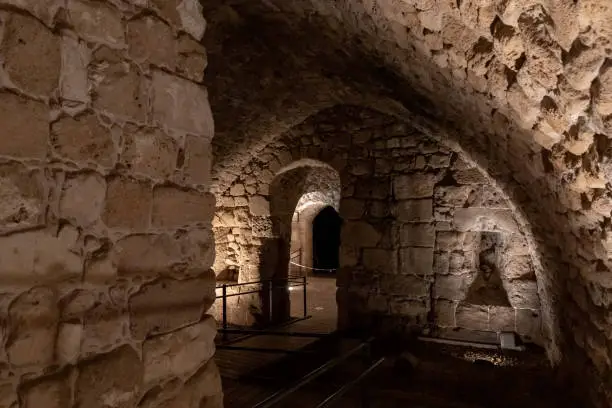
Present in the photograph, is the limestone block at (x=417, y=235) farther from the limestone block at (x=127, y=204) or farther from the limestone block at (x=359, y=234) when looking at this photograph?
the limestone block at (x=127, y=204)

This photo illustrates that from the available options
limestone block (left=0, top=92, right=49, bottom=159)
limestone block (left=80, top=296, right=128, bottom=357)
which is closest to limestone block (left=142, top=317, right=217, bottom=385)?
limestone block (left=80, top=296, right=128, bottom=357)

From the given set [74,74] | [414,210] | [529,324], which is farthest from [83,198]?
[529,324]

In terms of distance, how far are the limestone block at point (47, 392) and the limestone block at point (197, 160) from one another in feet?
2.47

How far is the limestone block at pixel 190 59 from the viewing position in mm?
1648

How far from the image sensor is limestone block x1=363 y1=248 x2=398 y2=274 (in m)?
4.88

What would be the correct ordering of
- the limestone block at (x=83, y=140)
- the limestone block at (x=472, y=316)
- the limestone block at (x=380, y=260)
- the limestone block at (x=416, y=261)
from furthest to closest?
the limestone block at (x=380, y=260) → the limestone block at (x=416, y=261) → the limestone block at (x=472, y=316) → the limestone block at (x=83, y=140)

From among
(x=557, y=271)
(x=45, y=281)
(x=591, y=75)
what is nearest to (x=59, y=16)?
(x=45, y=281)

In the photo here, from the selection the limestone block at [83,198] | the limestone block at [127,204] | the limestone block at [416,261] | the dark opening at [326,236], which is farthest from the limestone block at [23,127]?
the dark opening at [326,236]

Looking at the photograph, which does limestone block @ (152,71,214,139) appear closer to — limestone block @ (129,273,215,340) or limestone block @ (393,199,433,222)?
limestone block @ (129,273,215,340)

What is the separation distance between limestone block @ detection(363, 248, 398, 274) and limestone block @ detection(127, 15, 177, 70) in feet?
12.2

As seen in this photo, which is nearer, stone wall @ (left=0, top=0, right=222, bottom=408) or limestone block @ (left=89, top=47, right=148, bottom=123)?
stone wall @ (left=0, top=0, right=222, bottom=408)

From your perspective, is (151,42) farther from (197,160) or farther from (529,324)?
(529,324)

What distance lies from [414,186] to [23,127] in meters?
4.08

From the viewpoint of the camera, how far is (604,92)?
1.22 metres
